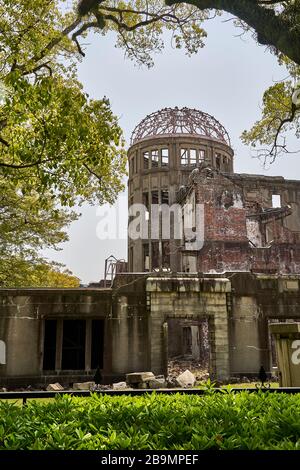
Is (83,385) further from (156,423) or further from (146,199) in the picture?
(146,199)

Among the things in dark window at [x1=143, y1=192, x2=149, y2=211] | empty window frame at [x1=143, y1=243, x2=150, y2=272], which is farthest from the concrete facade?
dark window at [x1=143, y1=192, x2=149, y2=211]

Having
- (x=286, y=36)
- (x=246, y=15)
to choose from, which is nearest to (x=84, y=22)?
(x=246, y=15)

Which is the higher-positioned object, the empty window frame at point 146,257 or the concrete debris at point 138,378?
the empty window frame at point 146,257

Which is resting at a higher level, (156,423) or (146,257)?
(146,257)

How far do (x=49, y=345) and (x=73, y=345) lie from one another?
83cm

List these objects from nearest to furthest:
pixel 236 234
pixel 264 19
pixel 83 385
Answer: pixel 264 19, pixel 83 385, pixel 236 234

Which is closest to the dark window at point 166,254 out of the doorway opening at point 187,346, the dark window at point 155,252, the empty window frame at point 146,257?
the dark window at point 155,252

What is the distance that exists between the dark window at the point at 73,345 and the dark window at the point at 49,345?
0.34m

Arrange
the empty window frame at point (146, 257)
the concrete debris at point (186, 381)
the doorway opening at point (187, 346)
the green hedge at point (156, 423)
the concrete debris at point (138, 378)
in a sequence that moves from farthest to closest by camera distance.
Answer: the empty window frame at point (146, 257)
the doorway opening at point (187, 346)
the concrete debris at point (186, 381)
the concrete debris at point (138, 378)
the green hedge at point (156, 423)

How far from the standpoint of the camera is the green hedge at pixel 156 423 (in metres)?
2.76

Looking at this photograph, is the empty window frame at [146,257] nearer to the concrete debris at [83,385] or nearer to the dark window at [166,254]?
the dark window at [166,254]

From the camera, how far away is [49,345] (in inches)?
578

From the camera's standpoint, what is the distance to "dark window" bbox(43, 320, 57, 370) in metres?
14.5

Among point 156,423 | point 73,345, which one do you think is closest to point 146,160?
point 73,345
